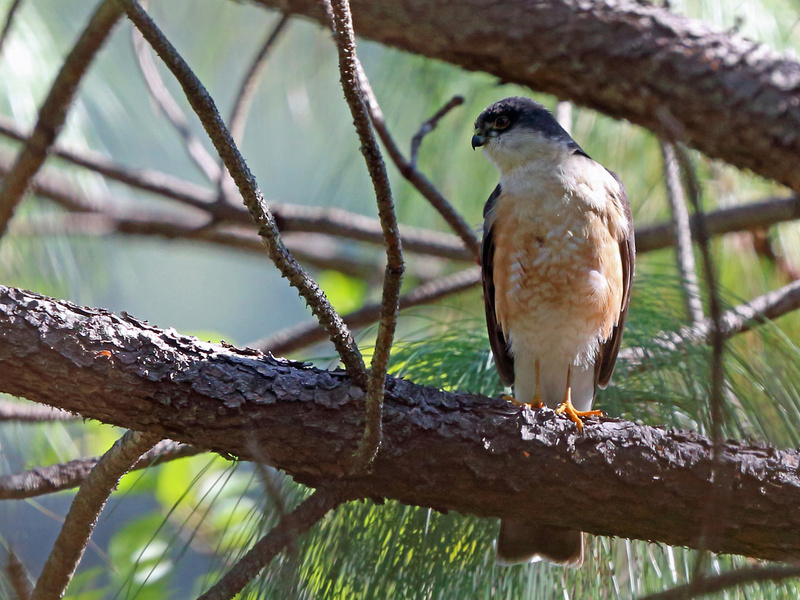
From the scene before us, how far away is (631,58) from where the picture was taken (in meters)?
3.21

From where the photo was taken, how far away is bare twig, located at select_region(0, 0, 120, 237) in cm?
276

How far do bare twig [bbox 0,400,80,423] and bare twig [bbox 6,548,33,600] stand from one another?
893 millimetres

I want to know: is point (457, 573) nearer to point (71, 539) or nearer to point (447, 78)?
point (71, 539)

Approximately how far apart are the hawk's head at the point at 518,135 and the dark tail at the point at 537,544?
1.58m

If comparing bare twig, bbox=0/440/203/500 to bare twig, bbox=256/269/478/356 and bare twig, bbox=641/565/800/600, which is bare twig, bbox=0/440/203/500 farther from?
bare twig, bbox=641/565/800/600

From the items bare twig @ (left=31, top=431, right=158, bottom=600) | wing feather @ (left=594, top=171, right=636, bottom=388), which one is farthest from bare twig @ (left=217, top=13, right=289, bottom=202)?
bare twig @ (left=31, top=431, right=158, bottom=600)

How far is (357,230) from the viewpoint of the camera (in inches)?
164

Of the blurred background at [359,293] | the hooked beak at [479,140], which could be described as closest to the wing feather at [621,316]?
the blurred background at [359,293]

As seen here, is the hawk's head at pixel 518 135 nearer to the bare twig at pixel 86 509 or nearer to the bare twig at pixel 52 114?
the bare twig at pixel 52 114

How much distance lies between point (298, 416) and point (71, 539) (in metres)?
0.65

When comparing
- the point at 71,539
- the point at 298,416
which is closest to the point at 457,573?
the point at 298,416

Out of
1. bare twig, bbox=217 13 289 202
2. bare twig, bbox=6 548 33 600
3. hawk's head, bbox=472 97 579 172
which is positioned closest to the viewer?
bare twig, bbox=6 548 33 600

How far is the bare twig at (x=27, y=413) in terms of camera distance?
281 centimetres

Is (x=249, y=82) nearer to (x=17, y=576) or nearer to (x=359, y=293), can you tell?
(x=359, y=293)
